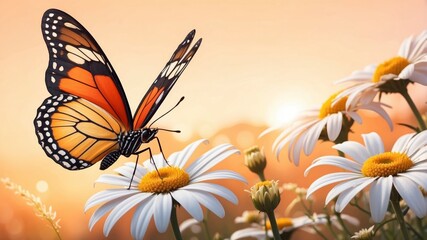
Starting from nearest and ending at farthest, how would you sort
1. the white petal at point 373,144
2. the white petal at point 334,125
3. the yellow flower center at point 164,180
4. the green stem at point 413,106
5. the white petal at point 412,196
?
1. the white petal at point 412,196
2. the yellow flower center at point 164,180
3. the white petal at point 373,144
4. the green stem at point 413,106
5. the white petal at point 334,125

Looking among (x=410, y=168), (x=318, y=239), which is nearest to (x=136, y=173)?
(x=410, y=168)

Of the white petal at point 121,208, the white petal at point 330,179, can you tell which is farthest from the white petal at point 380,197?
the white petal at point 121,208

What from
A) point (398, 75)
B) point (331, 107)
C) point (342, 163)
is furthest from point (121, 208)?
point (398, 75)

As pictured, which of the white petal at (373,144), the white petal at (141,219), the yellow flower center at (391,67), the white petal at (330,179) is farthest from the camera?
the yellow flower center at (391,67)

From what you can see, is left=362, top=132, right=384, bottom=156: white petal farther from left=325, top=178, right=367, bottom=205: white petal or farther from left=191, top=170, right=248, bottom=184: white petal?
left=191, top=170, right=248, bottom=184: white petal

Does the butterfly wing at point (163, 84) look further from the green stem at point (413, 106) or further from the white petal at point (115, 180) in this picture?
the green stem at point (413, 106)

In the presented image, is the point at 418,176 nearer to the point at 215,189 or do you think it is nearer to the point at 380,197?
the point at 380,197
